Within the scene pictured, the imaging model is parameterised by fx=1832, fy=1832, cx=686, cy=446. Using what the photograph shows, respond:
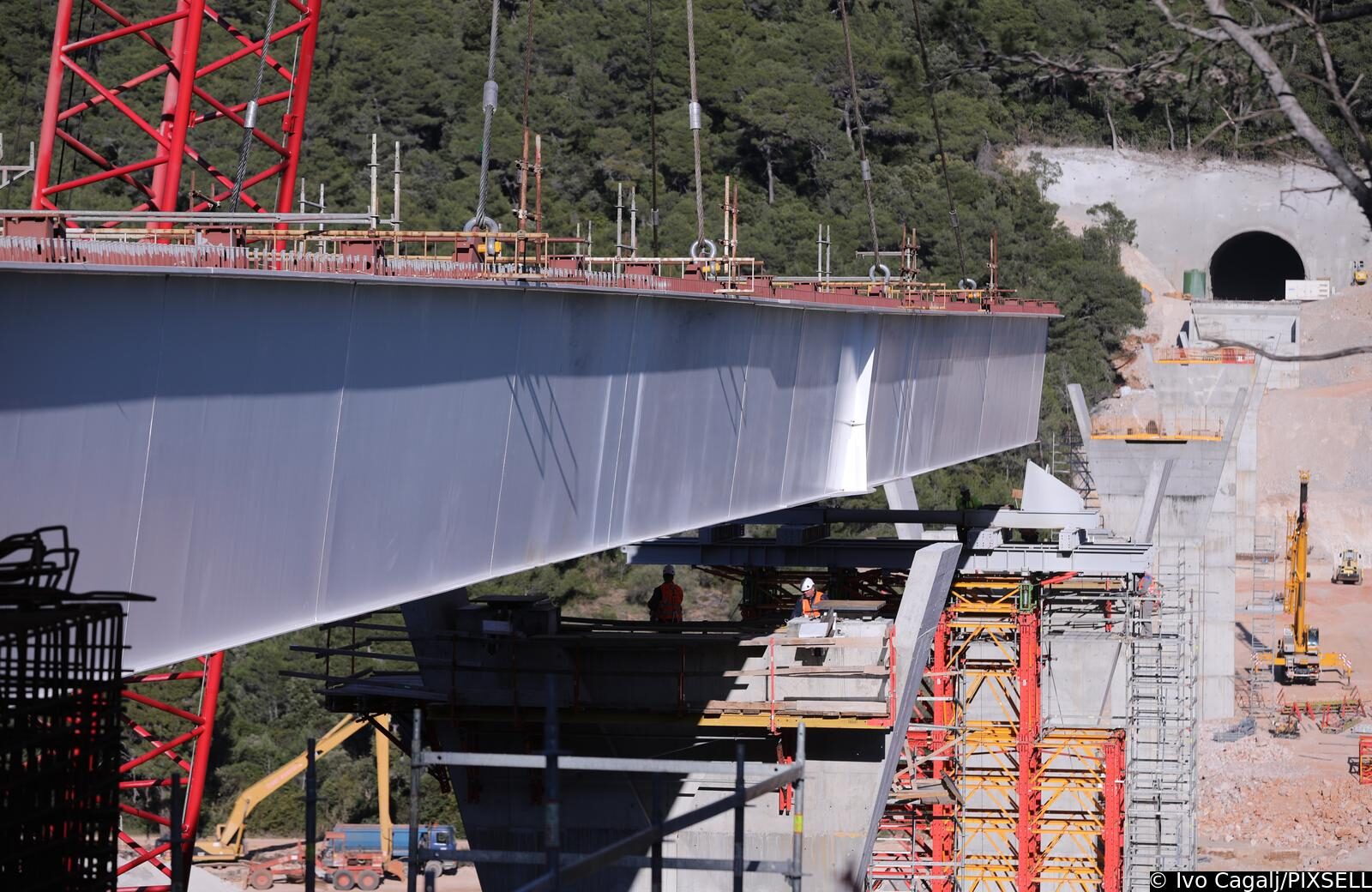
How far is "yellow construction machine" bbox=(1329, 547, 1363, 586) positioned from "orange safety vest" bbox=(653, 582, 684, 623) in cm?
4982

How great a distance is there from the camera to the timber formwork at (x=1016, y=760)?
28719mm

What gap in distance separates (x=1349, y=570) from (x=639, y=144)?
30646mm

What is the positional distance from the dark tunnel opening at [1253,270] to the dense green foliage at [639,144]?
14.7m

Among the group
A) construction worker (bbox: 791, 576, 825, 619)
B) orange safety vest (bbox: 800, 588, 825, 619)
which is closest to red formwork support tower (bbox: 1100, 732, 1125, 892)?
construction worker (bbox: 791, 576, 825, 619)

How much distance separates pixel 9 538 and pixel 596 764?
422 cm

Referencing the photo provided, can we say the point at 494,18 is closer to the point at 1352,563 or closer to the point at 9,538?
the point at 9,538

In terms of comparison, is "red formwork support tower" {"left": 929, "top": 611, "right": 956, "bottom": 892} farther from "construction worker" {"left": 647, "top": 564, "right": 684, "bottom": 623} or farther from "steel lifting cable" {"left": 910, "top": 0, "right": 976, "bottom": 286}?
"steel lifting cable" {"left": 910, "top": 0, "right": 976, "bottom": 286}

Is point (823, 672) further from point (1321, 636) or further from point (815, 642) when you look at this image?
point (1321, 636)

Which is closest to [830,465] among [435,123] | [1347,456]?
[435,123]

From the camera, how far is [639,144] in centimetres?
6931

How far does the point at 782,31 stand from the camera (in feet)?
254

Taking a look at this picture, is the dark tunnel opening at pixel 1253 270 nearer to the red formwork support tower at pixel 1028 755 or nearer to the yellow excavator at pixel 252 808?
the yellow excavator at pixel 252 808

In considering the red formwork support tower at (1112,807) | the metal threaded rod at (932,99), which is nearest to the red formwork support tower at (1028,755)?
the red formwork support tower at (1112,807)

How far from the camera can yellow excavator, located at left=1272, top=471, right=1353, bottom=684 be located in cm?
5466
